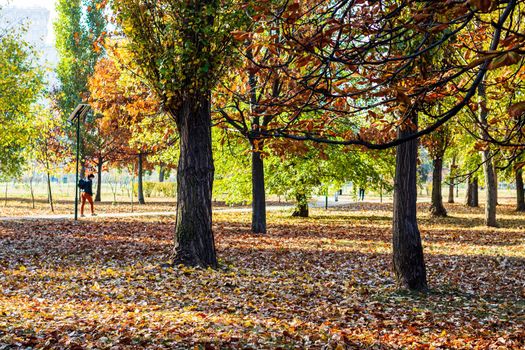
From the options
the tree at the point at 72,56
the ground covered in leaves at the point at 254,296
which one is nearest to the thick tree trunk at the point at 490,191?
the ground covered in leaves at the point at 254,296

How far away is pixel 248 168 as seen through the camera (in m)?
20.9

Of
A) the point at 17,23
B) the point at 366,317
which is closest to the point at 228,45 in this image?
the point at 366,317

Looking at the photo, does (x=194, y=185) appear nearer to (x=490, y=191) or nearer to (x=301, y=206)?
(x=490, y=191)

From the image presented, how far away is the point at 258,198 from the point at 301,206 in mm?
7464

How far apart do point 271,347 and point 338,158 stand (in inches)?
625

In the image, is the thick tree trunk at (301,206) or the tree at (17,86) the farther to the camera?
the thick tree trunk at (301,206)

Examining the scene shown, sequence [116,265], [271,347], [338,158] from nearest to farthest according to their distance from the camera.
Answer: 1. [271,347]
2. [116,265]
3. [338,158]

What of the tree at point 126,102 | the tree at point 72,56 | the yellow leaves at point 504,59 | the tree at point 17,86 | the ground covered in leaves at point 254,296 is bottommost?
the ground covered in leaves at point 254,296

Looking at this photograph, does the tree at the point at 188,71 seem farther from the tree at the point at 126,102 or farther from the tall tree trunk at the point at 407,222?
the tall tree trunk at the point at 407,222

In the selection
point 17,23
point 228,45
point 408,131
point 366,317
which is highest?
point 17,23

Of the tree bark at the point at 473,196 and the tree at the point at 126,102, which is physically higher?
the tree at the point at 126,102

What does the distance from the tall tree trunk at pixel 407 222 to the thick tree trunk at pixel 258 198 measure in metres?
8.73

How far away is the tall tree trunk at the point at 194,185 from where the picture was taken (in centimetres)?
966

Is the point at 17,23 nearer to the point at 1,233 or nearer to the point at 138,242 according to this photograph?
the point at 1,233
